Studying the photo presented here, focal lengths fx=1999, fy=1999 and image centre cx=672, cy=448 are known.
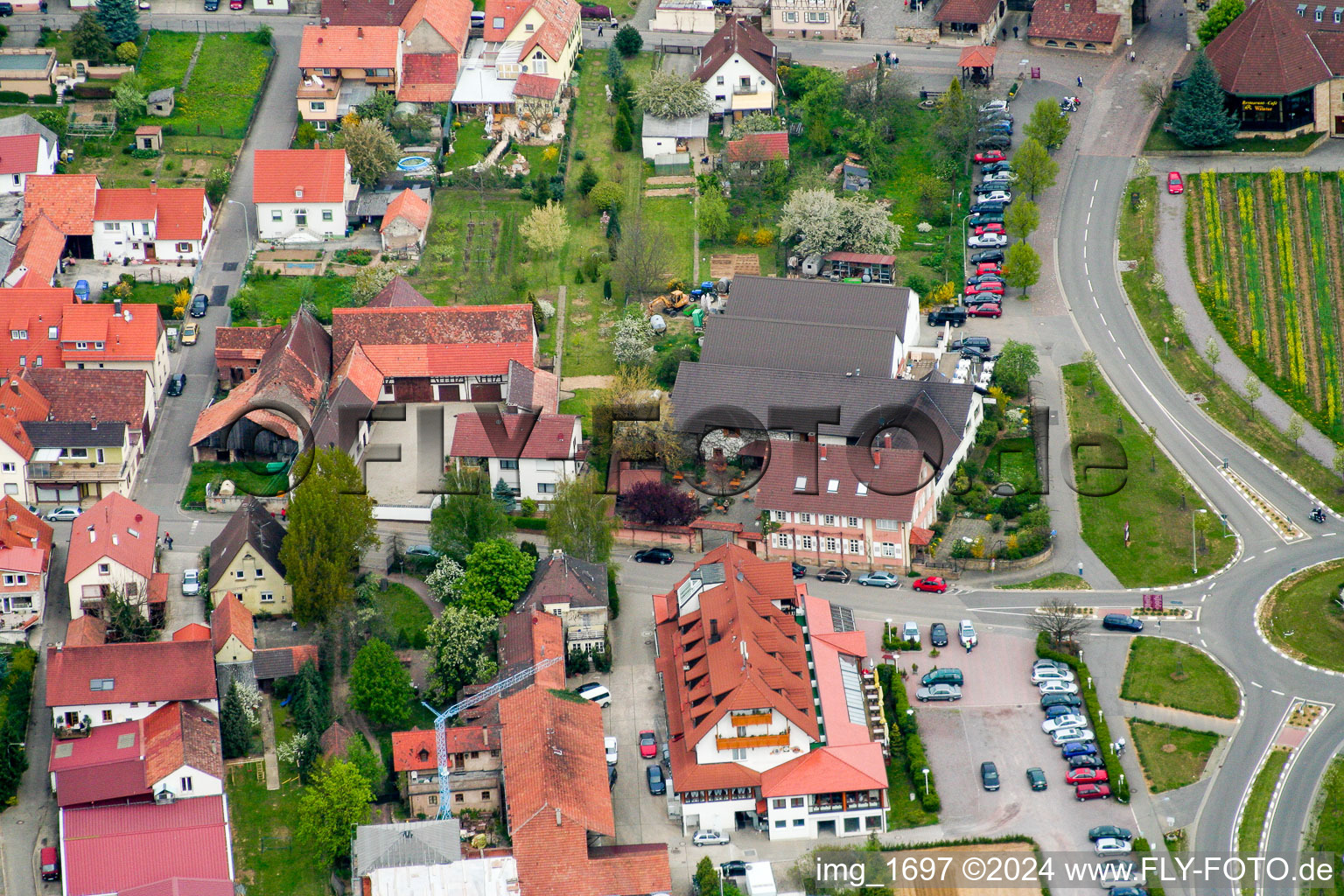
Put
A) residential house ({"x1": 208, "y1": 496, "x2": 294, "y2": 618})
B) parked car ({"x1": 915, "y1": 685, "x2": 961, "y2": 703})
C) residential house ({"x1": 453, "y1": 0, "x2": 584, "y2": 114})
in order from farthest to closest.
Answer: residential house ({"x1": 453, "y1": 0, "x2": 584, "y2": 114}), residential house ({"x1": 208, "y1": 496, "x2": 294, "y2": 618}), parked car ({"x1": 915, "y1": 685, "x2": 961, "y2": 703})

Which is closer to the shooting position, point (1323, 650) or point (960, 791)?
point (960, 791)

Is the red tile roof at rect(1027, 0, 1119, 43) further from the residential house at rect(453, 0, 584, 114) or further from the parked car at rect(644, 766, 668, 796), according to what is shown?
the parked car at rect(644, 766, 668, 796)

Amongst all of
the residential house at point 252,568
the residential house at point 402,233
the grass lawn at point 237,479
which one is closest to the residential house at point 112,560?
the residential house at point 252,568

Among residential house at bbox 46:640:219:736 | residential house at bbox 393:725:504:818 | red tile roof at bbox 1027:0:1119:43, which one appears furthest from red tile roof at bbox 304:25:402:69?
residential house at bbox 393:725:504:818

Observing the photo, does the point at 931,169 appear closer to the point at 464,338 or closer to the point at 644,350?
the point at 644,350

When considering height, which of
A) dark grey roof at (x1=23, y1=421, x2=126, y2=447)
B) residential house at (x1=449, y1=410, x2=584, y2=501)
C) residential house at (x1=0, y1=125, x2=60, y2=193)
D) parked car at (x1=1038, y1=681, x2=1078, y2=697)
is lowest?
parked car at (x1=1038, y1=681, x2=1078, y2=697)

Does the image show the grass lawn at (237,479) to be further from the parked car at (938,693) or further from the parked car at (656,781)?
the parked car at (938,693)

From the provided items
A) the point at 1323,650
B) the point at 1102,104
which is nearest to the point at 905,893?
the point at 1323,650
